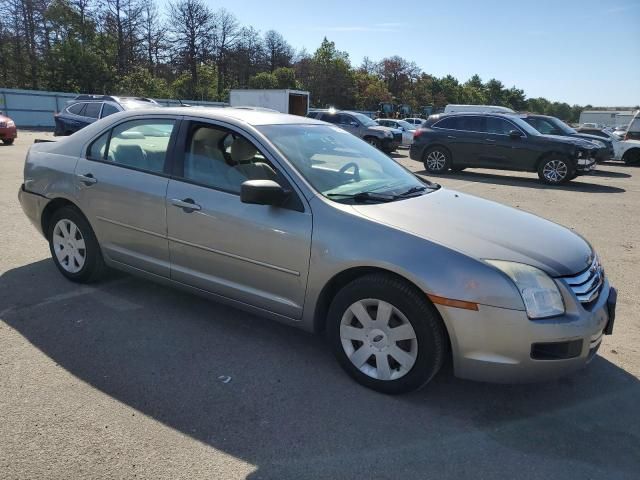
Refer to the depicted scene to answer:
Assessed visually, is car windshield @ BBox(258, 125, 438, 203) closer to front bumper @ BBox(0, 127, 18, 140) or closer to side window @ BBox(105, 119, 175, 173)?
side window @ BBox(105, 119, 175, 173)

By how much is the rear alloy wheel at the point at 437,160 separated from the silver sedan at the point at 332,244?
1075 cm

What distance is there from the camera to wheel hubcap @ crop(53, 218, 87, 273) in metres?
4.47

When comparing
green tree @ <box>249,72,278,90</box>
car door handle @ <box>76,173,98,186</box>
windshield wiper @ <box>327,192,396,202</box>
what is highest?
green tree @ <box>249,72,278,90</box>

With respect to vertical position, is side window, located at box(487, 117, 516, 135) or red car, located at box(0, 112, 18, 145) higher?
side window, located at box(487, 117, 516, 135)

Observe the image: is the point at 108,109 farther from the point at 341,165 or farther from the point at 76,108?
→ the point at 341,165

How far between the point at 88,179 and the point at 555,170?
38.8 feet

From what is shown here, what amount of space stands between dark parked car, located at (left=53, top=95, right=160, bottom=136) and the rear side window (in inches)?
437

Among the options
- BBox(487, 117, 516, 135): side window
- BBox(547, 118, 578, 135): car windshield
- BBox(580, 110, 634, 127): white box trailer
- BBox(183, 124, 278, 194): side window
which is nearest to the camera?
BBox(183, 124, 278, 194): side window

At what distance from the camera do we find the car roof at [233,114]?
3795 mm

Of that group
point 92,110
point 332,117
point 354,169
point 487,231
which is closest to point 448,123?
point 332,117

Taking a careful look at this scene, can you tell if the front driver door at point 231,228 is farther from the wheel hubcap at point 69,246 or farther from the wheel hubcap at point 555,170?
the wheel hubcap at point 555,170

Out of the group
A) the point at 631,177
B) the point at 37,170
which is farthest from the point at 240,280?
the point at 631,177

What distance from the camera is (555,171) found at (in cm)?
1298

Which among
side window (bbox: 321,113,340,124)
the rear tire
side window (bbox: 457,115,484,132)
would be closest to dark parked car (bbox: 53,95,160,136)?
side window (bbox: 321,113,340,124)
